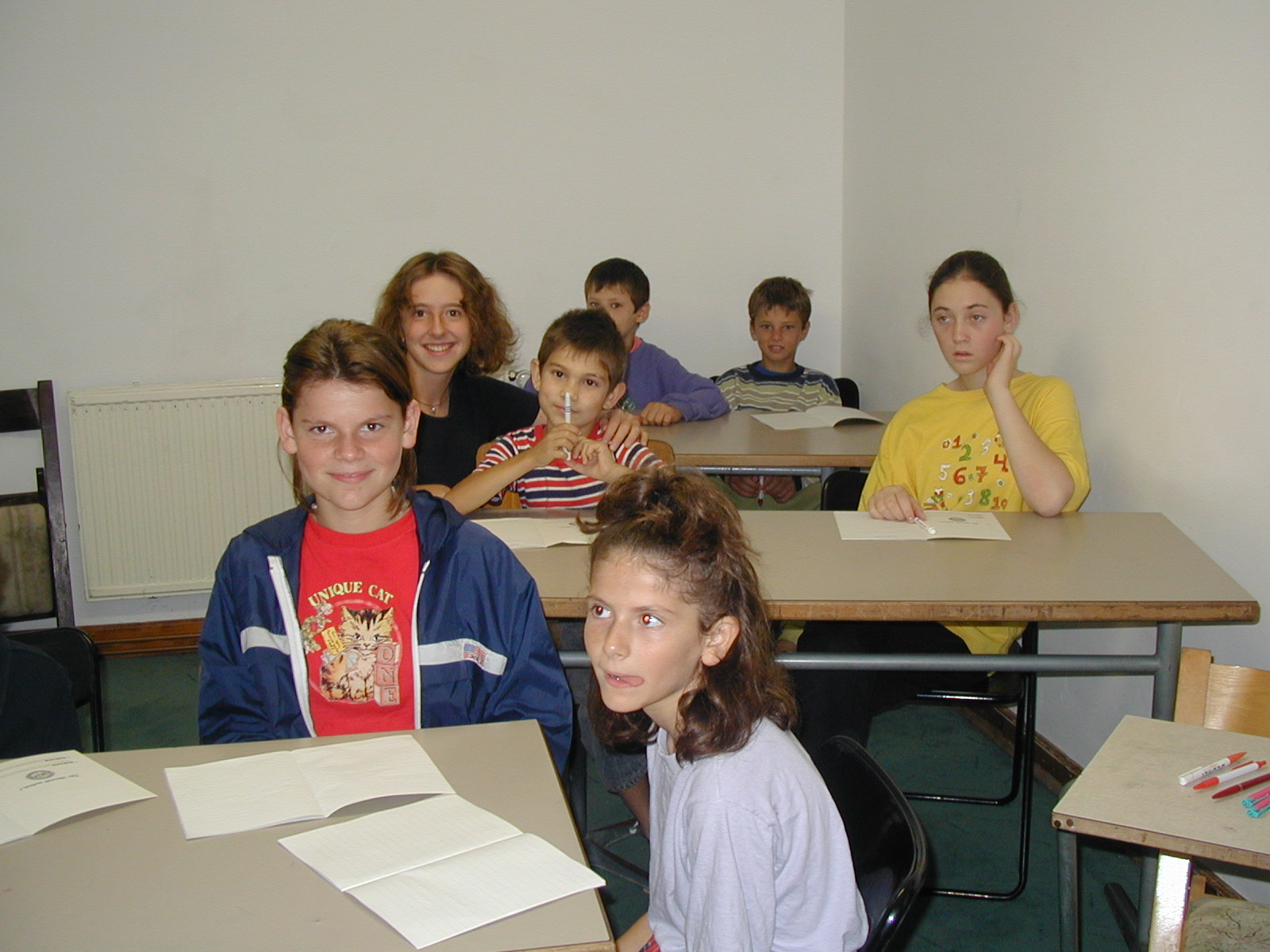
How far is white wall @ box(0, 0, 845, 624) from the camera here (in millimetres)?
3641

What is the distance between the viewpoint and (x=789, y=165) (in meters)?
4.10

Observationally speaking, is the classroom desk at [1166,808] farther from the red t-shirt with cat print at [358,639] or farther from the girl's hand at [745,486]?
the girl's hand at [745,486]

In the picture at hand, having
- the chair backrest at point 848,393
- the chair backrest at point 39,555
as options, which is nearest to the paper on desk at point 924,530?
the chair backrest at point 848,393

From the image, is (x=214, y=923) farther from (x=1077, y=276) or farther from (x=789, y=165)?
(x=789, y=165)

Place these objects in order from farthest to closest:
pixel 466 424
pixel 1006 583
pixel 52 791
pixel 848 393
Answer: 1. pixel 848 393
2. pixel 466 424
3. pixel 1006 583
4. pixel 52 791

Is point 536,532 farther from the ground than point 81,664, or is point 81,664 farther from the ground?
point 536,532

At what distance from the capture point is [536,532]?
6.89 feet

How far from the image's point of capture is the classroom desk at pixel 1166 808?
1151 mm

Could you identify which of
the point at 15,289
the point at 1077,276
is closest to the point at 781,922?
the point at 1077,276

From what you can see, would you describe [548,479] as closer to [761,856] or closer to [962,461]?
[962,461]

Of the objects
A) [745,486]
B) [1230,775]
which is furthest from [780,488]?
[1230,775]

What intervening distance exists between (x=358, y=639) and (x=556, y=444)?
0.75 metres

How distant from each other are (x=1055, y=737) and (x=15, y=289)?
3.48m

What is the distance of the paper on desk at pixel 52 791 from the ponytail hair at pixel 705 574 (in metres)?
0.58
